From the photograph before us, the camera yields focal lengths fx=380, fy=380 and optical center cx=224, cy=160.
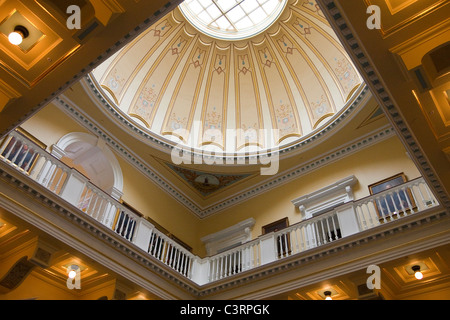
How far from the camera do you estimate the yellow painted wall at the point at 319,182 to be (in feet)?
37.8

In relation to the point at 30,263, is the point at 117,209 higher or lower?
higher

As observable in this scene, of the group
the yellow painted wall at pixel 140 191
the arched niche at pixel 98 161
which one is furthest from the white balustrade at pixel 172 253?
the arched niche at pixel 98 161

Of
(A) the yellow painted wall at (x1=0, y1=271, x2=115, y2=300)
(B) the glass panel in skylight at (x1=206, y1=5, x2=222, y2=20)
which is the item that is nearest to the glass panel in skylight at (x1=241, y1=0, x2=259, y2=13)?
(B) the glass panel in skylight at (x1=206, y1=5, x2=222, y2=20)

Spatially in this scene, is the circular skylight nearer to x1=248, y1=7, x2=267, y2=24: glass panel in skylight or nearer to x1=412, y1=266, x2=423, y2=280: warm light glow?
x1=248, y1=7, x2=267, y2=24: glass panel in skylight

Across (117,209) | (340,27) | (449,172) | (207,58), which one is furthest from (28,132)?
(449,172)

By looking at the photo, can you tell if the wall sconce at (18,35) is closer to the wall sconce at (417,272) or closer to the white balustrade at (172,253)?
the white balustrade at (172,253)

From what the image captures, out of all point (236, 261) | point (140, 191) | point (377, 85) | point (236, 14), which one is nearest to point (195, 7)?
point (236, 14)

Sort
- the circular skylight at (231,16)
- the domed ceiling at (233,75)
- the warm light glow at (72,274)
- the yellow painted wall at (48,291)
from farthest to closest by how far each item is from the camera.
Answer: the circular skylight at (231,16) < the domed ceiling at (233,75) < the yellow painted wall at (48,291) < the warm light glow at (72,274)

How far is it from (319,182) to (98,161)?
7549 millimetres

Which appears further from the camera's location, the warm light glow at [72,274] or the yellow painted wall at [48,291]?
the yellow painted wall at [48,291]

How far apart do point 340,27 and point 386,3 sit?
0.59 meters

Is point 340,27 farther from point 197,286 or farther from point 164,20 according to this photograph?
point 164,20

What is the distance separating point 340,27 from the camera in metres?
4.98

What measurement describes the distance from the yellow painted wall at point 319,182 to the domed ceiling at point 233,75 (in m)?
1.82
